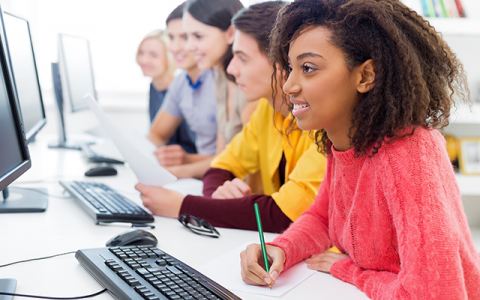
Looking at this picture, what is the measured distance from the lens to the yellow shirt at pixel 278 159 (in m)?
1.42

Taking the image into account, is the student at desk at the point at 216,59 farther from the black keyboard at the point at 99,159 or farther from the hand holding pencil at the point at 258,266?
the hand holding pencil at the point at 258,266

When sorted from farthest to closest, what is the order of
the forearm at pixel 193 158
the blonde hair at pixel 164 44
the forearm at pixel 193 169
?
the blonde hair at pixel 164 44
the forearm at pixel 193 158
the forearm at pixel 193 169

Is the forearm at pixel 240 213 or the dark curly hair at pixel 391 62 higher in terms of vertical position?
the dark curly hair at pixel 391 62

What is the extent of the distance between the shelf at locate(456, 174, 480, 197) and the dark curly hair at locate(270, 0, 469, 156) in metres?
1.56

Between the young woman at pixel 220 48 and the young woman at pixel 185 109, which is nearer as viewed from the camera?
the young woman at pixel 220 48

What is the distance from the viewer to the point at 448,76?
1.06 m

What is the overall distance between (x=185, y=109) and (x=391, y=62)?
1.83m

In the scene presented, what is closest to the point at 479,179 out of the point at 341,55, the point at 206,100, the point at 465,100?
the point at 206,100

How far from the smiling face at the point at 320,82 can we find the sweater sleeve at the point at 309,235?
18 centimetres

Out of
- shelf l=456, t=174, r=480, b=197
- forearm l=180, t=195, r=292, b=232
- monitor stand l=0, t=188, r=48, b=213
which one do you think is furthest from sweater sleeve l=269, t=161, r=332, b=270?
shelf l=456, t=174, r=480, b=197

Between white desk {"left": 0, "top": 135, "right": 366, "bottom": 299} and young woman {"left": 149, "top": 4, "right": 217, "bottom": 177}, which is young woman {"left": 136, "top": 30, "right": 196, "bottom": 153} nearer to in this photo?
young woman {"left": 149, "top": 4, "right": 217, "bottom": 177}

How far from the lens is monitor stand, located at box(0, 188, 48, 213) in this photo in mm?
1479

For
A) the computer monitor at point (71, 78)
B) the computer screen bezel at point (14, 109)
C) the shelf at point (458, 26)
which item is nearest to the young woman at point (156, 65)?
the computer monitor at point (71, 78)

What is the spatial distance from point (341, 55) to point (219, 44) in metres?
1.35
